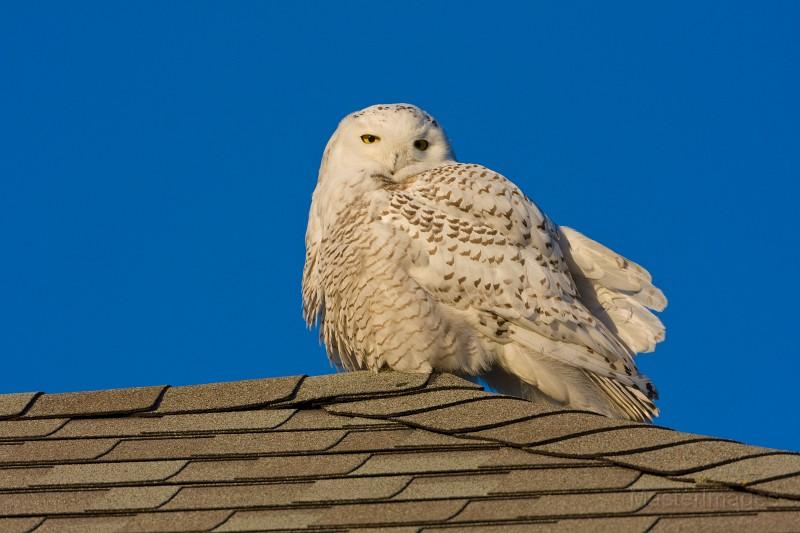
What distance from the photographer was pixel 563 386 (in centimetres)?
521

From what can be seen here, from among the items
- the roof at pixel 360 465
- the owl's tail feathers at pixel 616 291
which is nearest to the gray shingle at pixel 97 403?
the roof at pixel 360 465

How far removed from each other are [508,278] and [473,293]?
0.55 ft

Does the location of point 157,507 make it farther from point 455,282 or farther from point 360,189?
point 360,189

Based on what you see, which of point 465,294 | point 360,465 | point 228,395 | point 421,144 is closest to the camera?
point 360,465

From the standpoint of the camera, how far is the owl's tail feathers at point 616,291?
18.1 ft

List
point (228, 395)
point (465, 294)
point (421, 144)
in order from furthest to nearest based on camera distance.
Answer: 1. point (421, 144)
2. point (465, 294)
3. point (228, 395)

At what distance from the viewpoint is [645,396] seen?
5.24m

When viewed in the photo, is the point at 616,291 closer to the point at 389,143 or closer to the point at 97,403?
the point at 389,143

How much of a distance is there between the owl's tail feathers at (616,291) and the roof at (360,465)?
1.40 metres

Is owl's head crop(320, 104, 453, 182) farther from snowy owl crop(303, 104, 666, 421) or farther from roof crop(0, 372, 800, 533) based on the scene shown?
roof crop(0, 372, 800, 533)

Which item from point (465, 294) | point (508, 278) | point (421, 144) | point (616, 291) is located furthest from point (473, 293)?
point (421, 144)

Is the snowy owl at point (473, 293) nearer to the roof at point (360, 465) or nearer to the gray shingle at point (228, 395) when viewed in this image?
the roof at point (360, 465)

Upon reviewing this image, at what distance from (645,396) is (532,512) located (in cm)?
193

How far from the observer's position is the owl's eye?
579 cm
